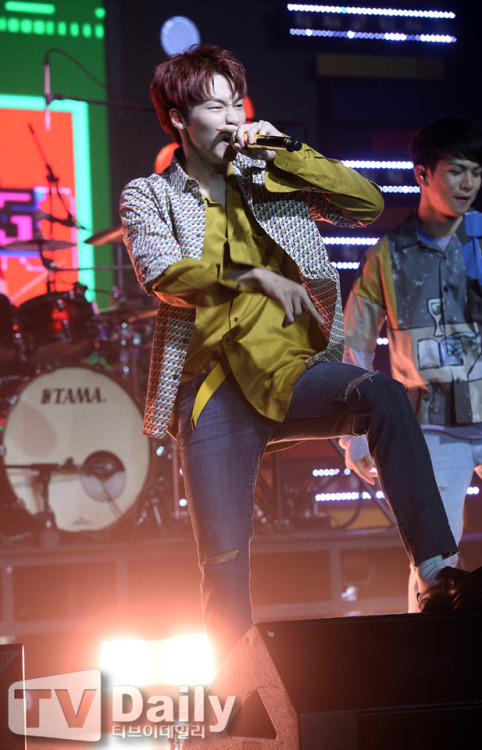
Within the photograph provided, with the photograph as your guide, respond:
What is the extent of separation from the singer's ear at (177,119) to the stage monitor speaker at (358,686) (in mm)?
1331

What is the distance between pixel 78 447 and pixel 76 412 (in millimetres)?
222

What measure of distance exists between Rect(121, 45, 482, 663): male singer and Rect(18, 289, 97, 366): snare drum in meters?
3.39

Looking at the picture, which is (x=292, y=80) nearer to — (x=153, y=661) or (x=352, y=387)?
(x=153, y=661)

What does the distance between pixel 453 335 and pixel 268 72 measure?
4.57 metres

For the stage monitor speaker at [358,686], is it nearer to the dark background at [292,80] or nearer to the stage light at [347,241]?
the stage light at [347,241]

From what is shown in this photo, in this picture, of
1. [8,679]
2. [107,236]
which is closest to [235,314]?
[8,679]

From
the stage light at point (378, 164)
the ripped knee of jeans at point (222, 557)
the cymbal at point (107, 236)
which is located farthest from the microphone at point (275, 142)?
the stage light at point (378, 164)

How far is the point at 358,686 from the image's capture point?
1.54 meters

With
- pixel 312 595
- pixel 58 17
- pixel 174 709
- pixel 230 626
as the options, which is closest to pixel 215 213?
pixel 230 626

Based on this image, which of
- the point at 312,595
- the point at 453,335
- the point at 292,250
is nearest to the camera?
the point at 292,250

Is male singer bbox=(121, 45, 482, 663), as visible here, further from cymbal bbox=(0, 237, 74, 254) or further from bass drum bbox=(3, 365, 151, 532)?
cymbal bbox=(0, 237, 74, 254)

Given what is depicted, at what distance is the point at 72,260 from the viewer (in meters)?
6.88

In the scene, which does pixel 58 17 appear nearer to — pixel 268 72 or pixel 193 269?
pixel 268 72

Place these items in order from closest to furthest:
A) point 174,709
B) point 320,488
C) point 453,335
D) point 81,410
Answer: point 174,709 → point 453,335 → point 81,410 → point 320,488
